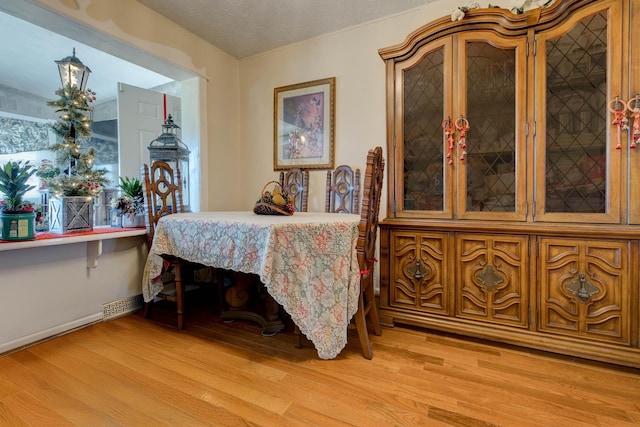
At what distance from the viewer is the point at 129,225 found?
8.07 ft

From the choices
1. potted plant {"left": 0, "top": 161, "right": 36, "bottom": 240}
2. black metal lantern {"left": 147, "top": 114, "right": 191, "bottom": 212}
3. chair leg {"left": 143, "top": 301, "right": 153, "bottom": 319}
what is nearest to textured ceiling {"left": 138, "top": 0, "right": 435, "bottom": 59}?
black metal lantern {"left": 147, "top": 114, "right": 191, "bottom": 212}

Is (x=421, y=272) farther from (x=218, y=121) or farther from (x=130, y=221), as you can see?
(x=218, y=121)

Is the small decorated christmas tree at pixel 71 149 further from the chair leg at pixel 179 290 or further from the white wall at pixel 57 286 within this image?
the chair leg at pixel 179 290

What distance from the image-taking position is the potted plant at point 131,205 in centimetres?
246

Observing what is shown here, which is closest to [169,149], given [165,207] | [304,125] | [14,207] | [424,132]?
[165,207]

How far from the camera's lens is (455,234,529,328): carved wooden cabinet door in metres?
1.80

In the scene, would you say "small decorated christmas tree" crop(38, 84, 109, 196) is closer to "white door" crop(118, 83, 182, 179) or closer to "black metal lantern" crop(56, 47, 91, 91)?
"black metal lantern" crop(56, 47, 91, 91)

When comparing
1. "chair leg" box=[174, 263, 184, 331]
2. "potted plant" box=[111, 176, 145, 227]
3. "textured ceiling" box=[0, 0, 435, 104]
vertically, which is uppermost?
"textured ceiling" box=[0, 0, 435, 104]

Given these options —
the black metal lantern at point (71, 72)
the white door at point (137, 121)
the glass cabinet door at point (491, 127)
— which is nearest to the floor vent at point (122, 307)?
the white door at point (137, 121)

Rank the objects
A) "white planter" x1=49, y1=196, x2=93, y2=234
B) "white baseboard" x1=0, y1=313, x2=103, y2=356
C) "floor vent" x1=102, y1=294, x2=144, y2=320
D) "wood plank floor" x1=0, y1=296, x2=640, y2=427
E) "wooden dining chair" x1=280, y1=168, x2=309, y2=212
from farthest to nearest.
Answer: "wooden dining chair" x1=280, y1=168, x2=309, y2=212, "floor vent" x1=102, y1=294, x2=144, y2=320, "white planter" x1=49, y1=196, x2=93, y2=234, "white baseboard" x1=0, y1=313, x2=103, y2=356, "wood plank floor" x1=0, y1=296, x2=640, y2=427

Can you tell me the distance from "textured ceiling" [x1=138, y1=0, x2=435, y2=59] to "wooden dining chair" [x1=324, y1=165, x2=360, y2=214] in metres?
1.27

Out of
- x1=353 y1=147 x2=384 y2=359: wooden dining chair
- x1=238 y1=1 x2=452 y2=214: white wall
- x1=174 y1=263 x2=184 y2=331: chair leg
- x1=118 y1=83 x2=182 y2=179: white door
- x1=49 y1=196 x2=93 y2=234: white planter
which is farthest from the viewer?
x1=118 y1=83 x2=182 y2=179: white door

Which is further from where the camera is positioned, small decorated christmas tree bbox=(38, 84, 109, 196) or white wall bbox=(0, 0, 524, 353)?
small decorated christmas tree bbox=(38, 84, 109, 196)

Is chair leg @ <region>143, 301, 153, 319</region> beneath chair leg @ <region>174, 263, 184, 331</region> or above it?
beneath
